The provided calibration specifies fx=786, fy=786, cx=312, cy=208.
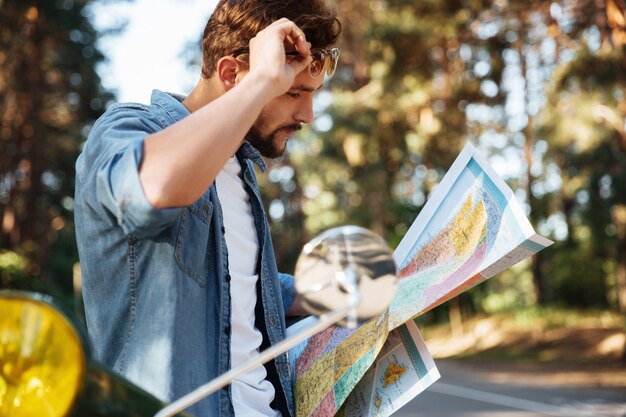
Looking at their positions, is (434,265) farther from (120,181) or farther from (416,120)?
(416,120)

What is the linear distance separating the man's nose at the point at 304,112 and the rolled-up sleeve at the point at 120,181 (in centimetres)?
40

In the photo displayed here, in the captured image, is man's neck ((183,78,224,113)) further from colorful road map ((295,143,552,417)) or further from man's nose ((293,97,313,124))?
colorful road map ((295,143,552,417))

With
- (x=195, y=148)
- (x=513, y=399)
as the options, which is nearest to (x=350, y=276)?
(x=195, y=148)

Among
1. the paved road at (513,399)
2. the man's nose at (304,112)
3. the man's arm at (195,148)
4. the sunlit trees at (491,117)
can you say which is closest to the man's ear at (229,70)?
the man's nose at (304,112)

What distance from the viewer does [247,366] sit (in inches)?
39.4

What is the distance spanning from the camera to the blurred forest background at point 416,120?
53.8 feet

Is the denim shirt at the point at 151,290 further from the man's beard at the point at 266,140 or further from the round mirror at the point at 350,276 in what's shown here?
the round mirror at the point at 350,276

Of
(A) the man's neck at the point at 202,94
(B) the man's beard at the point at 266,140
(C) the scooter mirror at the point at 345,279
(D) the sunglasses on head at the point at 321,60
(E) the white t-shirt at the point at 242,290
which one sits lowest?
(E) the white t-shirt at the point at 242,290

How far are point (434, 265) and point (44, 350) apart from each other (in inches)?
43.4

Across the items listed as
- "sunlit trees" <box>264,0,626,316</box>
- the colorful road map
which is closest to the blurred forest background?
"sunlit trees" <box>264,0,626,316</box>

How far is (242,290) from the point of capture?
1729mm

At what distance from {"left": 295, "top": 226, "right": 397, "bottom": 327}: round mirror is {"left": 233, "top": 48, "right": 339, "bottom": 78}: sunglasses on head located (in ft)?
2.55

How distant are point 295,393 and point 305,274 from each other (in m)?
0.96

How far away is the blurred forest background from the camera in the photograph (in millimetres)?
16406
